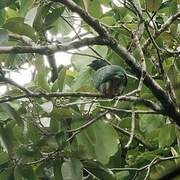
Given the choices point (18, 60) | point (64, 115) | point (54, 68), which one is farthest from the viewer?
point (54, 68)

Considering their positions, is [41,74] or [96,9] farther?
[96,9]

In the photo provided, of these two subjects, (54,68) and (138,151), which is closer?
(138,151)

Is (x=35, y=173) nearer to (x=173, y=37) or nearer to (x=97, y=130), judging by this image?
(x=97, y=130)

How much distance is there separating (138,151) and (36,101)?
22.1 inches

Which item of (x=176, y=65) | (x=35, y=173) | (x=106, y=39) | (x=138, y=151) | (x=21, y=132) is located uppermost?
(x=106, y=39)

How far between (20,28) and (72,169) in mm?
382

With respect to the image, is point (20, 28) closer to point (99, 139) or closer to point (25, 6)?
point (25, 6)

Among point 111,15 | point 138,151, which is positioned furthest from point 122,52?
point 138,151

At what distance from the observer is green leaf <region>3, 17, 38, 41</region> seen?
100cm

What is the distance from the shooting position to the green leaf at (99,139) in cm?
108

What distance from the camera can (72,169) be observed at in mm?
995

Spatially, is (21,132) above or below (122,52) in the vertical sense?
below

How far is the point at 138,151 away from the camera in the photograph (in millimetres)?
1471

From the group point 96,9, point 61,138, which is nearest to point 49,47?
point 61,138
